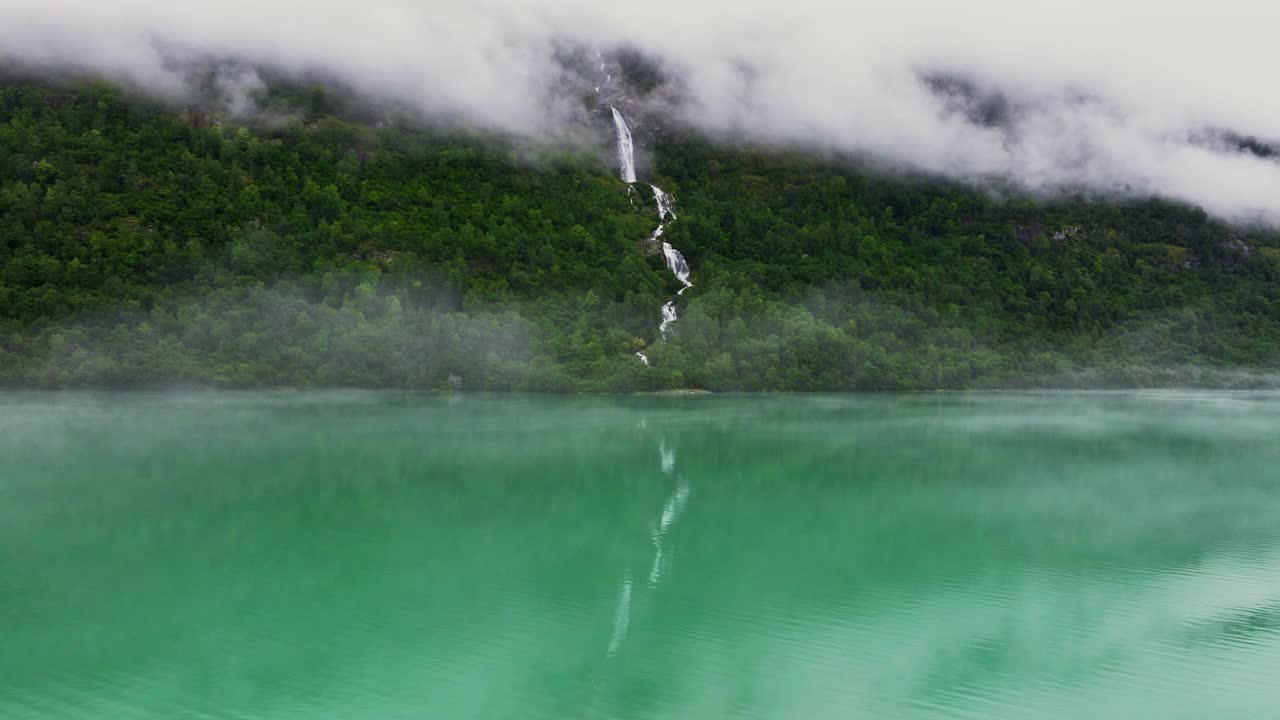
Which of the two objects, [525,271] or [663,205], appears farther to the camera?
[663,205]

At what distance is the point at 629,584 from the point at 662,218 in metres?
88.6

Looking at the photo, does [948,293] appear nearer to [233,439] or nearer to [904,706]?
[233,439]

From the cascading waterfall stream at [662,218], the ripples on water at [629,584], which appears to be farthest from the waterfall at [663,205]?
the ripples on water at [629,584]

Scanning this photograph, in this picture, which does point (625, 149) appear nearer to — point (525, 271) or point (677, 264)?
point (677, 264)

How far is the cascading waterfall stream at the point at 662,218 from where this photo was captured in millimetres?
80312

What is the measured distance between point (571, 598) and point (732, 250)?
85802 millimetres

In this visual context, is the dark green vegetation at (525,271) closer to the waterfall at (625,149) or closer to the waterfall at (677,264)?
the waterfall at (677,264)

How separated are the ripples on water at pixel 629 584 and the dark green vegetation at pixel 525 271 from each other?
133ft

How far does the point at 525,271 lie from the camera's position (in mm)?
81875

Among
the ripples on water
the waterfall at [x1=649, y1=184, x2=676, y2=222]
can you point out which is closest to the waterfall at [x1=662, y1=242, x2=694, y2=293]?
the waterfall at [x1=649, y1=184, x2=676, y2=222]

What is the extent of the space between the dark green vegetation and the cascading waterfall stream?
4.41ft

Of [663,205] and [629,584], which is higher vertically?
[663,205]

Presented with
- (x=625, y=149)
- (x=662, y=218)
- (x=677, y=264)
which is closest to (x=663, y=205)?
(x=662, y=218)

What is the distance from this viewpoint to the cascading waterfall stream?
8031cm
